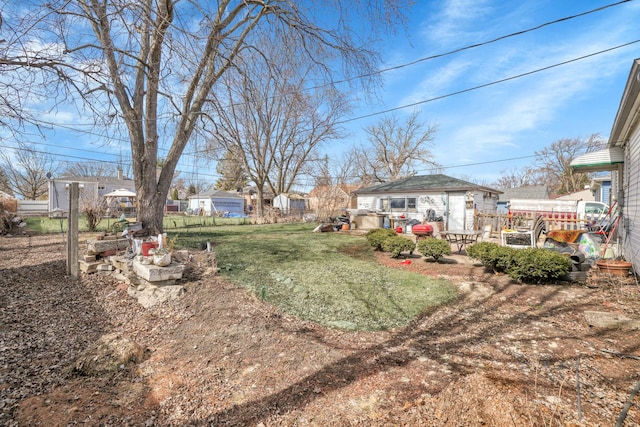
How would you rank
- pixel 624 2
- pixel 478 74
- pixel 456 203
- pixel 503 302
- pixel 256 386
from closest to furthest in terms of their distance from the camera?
1. pixel 256 386
2. pixel 503 302
3. pixel 624 2
4. pixel 478 74
5. pixel 456 203

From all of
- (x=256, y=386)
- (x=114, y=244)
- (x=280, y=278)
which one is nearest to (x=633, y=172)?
(x=280, y=278)

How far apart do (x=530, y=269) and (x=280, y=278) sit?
4301mm

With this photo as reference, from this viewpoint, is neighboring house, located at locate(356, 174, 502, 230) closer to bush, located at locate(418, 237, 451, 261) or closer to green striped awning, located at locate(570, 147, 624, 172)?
green striped awning, located at locate(570, 147, 624, 172)

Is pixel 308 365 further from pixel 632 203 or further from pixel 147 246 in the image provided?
pixel 632 203

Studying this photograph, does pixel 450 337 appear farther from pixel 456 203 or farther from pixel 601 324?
pixel 456 203

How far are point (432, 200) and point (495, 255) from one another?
9852mm

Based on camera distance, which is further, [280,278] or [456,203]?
[456,203]

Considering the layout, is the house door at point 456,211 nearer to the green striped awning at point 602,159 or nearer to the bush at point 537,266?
the green striped awning at point 602,159

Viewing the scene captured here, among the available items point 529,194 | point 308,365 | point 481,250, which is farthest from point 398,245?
point 529,194

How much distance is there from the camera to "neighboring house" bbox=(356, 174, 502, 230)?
1426 cm

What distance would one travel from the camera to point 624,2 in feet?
16.8

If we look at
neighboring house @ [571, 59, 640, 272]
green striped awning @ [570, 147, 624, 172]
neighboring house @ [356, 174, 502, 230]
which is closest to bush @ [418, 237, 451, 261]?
neighboring house @ [571, 59, 640, 272]

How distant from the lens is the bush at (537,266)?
5.02 m

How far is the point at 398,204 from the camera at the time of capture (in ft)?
53.9
